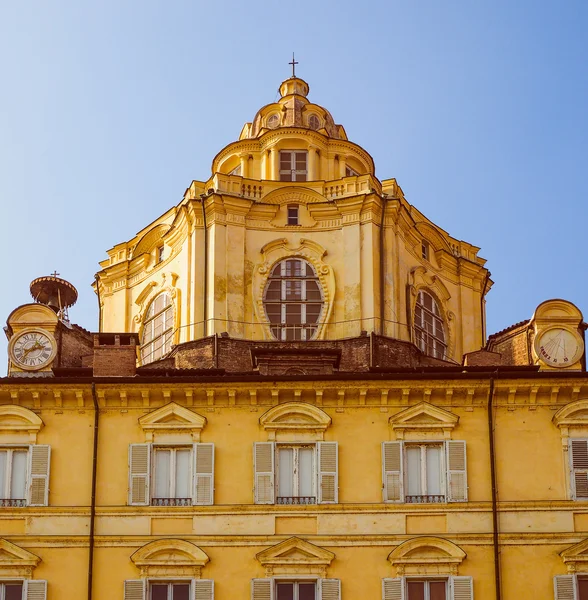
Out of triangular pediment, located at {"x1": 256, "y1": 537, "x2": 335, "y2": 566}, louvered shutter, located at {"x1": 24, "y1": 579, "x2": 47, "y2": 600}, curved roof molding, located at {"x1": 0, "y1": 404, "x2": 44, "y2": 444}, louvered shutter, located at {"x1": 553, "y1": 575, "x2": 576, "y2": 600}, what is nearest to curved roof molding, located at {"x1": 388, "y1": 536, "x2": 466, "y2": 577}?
triangular pediment, located at {"x1": 256, "y1": 537, "x2": 335, "y2": 566}

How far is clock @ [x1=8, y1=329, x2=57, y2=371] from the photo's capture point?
1885 inches

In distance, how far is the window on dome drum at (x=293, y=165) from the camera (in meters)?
58.1

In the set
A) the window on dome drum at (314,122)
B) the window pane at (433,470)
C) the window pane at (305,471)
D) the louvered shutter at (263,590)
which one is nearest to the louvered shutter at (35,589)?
the louvered shutter at (263,590)

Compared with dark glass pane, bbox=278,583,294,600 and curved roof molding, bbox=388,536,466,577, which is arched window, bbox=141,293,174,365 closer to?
dark glass pane, bbox=278,583,294,600

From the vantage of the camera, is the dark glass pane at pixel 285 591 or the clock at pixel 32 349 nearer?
the dark glass pane at pixel 285 591

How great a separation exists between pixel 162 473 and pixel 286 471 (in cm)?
A: 327

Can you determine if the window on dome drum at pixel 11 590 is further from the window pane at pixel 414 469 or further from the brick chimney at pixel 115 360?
the window pane at pixel 414 469

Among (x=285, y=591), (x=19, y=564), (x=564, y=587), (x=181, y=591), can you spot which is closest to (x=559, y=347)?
(x=564, y=587)

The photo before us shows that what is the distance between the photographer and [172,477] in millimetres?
43719

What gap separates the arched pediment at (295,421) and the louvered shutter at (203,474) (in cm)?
Result: 165

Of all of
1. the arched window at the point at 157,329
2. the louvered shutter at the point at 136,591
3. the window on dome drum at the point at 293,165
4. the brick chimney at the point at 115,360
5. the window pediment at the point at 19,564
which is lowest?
the louvered shutter at the point at 136,591

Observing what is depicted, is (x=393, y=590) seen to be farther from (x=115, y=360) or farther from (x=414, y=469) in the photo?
(x=115, y=360)

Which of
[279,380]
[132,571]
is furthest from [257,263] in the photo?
[132,571]

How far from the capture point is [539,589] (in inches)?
1665
